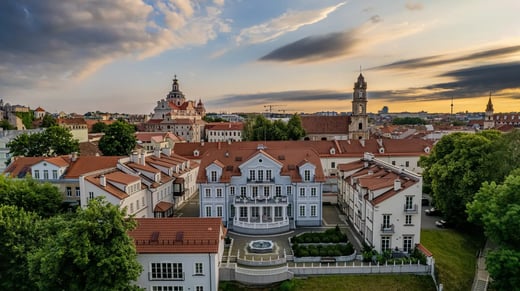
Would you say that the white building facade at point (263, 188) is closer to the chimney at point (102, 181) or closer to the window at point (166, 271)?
the chimney at point (102, 181)

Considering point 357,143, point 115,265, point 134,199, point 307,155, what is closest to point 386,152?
point 357,143

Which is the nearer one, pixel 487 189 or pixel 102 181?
pixel 487 189

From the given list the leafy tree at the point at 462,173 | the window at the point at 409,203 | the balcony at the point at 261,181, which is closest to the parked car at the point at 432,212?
the leafy tree at the point at 462,173

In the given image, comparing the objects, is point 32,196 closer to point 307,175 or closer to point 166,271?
point 166,271

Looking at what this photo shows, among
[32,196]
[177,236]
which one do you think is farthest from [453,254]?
[32,196]

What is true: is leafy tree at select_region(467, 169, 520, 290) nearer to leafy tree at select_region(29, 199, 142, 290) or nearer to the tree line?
the tree line

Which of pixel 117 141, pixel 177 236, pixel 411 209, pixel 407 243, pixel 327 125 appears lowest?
pixel 407 243
